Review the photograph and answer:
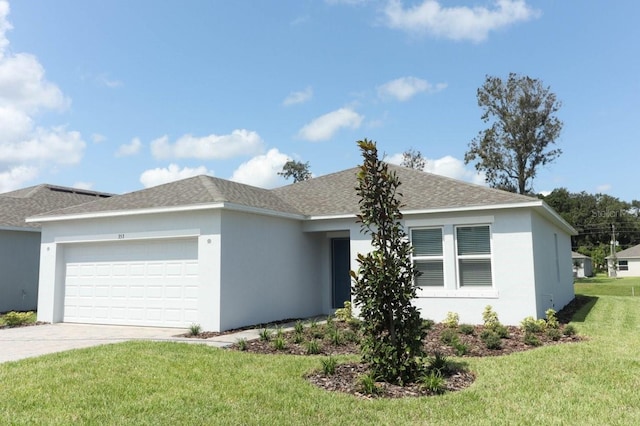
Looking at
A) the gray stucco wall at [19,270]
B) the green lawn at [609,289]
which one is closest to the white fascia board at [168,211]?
the gray stucco wall at [19,270]

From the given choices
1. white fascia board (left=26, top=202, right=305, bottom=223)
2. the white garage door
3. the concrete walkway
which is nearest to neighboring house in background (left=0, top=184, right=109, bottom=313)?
white fascia board (left=26, top=202, right=305, bottom=223)

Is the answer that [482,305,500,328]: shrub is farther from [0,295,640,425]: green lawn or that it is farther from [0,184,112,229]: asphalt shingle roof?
[0,184,112,229]: asphalt shingle roof

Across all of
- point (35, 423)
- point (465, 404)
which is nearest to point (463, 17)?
point (465, 404)

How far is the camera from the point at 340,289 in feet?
50.4

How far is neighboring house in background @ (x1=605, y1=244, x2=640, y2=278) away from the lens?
52.8m

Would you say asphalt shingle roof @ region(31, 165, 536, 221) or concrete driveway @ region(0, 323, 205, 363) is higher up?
asphalt shingle roof @ region(31, 165, 536, 221)

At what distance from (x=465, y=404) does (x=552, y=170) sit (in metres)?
34.1

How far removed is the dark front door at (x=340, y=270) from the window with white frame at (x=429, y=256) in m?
3.02

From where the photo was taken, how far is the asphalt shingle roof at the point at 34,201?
17328mm

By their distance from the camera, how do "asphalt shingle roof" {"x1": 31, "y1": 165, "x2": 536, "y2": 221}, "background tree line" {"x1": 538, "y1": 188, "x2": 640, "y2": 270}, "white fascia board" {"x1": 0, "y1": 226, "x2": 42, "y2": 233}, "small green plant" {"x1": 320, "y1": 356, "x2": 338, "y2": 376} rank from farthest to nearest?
"background tree line" {"x1": 538, "y1": 188, "x2": 640, "y2": 270}
"white fascia board" {"x1": 0, "y1": 226, "x2": 42, "y2": 233}
"asphalt shingle roof" {"x1": 31, "y1": 165, "x2": 536, "y2": 221}
"small green plant" {"x1": 320, "y1": 356, "x2": 338, "y2": 376}

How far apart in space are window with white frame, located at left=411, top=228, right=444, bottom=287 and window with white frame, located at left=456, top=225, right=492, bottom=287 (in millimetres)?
535

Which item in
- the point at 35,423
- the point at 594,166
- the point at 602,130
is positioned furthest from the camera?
the point at 594,166

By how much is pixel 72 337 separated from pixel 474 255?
10588 mm

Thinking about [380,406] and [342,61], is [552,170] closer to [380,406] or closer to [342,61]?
[342,61]
